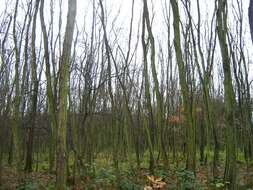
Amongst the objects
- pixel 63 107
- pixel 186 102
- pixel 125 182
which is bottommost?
pixel 125 182

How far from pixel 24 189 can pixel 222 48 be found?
5733mm

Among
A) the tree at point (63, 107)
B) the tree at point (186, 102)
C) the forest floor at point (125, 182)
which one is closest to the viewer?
the tree at point (63, 107)

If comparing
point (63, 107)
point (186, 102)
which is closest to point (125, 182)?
point (186, 102)

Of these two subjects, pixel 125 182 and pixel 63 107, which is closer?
pixel 63 107

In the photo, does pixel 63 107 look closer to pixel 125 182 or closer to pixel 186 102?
pixel 186 102

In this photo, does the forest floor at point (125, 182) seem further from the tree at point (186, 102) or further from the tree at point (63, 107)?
the tree at point (63, 107)

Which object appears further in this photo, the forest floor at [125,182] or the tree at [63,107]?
the forest floor at [125,182]

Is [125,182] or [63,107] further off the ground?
[63,107]

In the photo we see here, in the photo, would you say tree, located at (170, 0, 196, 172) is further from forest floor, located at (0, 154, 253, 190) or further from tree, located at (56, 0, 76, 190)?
tree, located at (56, 0, 76, 190)

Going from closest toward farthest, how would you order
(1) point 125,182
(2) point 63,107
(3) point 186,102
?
1. (2) point 63,107
2. (3) point 186,102
3. (1) point 125,182

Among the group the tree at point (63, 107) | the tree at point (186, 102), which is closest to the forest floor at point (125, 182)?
the tree at point (186, 102)

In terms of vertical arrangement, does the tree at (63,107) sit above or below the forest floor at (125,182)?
above

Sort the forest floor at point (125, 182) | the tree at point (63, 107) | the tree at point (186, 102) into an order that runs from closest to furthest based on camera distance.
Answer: the tree at point (63, 107) < the forest floor at point (125, 182) < the tree at point (186, 102)

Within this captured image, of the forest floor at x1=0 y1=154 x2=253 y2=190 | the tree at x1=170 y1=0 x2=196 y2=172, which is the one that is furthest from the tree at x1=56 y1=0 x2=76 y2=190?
the tree at x1=170 y1=0 x2=196 y2=172
